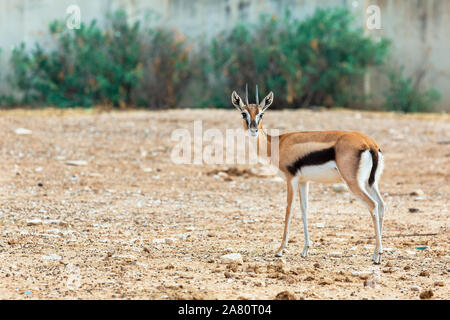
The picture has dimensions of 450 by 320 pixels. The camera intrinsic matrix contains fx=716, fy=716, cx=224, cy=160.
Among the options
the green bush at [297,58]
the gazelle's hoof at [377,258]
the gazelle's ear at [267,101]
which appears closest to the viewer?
the gazelle's hoof at [377,258]

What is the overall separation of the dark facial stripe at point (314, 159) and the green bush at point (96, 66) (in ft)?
36.9

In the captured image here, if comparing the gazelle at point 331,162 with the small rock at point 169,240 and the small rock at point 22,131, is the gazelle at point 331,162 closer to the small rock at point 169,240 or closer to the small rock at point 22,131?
the small rock at point 169,240

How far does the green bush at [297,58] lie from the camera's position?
16.0 meters

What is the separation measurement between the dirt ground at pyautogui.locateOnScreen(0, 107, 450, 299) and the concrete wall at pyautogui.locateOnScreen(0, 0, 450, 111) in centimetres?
309

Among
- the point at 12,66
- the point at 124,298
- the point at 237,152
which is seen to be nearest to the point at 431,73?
the point at 237,152

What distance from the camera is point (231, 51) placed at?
16562 millimetres

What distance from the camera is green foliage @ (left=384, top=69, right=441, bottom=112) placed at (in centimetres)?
1620

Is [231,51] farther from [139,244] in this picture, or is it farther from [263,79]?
[139,244]

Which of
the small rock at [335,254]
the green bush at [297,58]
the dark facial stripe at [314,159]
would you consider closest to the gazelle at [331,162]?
the dark facial stripe at [314,159]

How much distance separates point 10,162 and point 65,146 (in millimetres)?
1268

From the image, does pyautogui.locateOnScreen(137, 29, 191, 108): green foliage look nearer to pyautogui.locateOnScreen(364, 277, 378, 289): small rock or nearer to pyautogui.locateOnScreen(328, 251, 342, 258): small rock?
pyautogui.locateOnScreen(328, 251, 342, 258): small rock

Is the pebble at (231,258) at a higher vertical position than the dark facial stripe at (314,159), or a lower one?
lower
